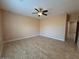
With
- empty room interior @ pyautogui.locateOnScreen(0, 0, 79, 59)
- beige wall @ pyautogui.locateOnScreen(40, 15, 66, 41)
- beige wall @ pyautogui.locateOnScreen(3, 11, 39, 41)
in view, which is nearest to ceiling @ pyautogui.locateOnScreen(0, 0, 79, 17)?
empty room interior @ pyautogui.locateOnScreen(0, 0, 79, 59)

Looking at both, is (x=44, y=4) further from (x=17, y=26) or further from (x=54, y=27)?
(x=17, y=26)

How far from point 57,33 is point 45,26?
1717mm

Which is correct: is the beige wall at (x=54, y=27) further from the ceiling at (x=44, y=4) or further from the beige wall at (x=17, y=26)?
the ceiling at (x=44, y=4)

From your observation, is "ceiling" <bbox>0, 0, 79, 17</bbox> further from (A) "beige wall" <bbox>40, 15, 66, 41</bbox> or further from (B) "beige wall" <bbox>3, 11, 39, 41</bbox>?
(A) "beige wall" <bbox>40, 15, 66, 41</bbox>

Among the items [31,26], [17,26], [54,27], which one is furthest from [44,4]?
[31,26]

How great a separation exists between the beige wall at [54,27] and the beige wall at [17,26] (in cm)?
91

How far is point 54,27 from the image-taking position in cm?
626

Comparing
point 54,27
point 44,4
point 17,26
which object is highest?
point 44,4

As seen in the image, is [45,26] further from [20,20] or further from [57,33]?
[20,20]

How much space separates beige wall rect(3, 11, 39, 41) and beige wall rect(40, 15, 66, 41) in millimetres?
907

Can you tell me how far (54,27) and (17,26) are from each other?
3.39m

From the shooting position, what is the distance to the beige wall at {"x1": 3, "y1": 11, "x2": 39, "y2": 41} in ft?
17.3

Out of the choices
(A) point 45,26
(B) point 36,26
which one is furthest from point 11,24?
(A) point 45,26

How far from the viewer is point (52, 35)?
650 centimetres
